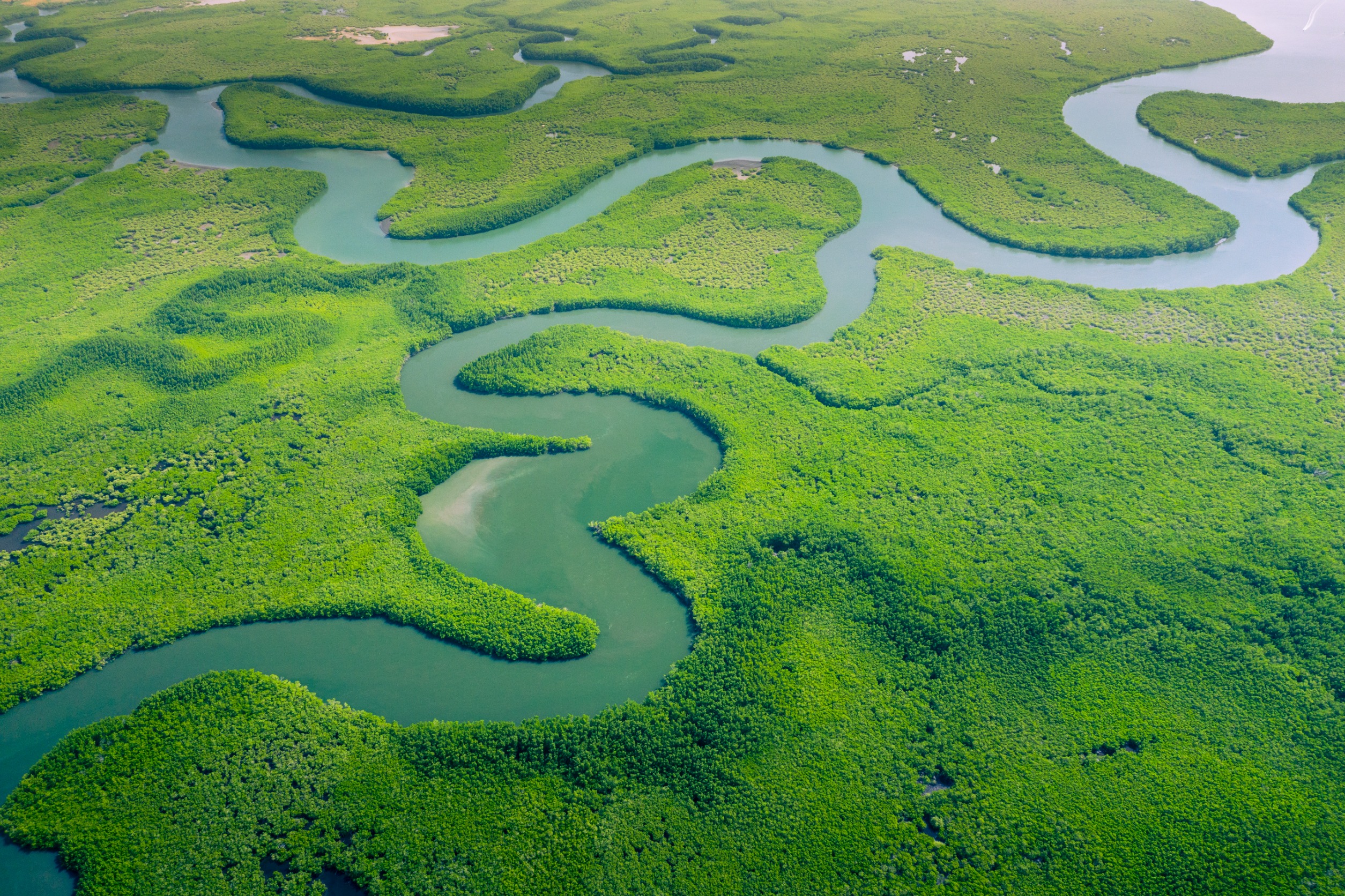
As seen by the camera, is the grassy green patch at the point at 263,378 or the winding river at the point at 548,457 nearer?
the winding river at the point at 548,457

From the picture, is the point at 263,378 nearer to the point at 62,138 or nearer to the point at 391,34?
the point at 62,138

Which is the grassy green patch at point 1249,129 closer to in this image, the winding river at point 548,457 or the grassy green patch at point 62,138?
the winding river at point 548,457

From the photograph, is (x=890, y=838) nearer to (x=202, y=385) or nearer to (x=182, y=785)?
(x=182, y=785)

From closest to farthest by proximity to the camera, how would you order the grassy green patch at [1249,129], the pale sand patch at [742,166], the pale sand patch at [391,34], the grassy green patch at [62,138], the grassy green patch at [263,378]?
the grassy green patch at [263,378] → the grassy green patch at [62,138] → the pale sand patch at [742,166] → the grassy green patch at [1249,129] → the pale sand patch at [391,34]

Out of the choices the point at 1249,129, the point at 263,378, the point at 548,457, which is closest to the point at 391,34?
the point at 263,378

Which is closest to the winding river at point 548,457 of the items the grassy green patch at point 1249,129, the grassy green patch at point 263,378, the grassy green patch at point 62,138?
the grassy green patch at point 263,378
